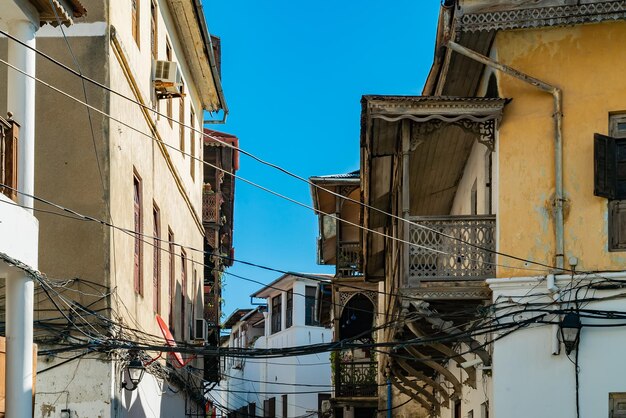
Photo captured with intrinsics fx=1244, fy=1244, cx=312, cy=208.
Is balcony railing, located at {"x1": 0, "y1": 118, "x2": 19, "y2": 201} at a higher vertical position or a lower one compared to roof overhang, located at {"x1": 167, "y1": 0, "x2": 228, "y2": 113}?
lower

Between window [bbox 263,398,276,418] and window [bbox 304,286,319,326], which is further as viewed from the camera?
window [bbox 263,398,276,418]

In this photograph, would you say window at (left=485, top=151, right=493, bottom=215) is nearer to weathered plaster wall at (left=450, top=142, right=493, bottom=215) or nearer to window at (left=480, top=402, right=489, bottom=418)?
weathered plaster wall at (left=450, top=142, right=493, bottom=215)

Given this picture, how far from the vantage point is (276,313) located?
5416 cm

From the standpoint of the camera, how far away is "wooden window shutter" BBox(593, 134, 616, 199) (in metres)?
15.8

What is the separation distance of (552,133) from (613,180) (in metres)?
0.99

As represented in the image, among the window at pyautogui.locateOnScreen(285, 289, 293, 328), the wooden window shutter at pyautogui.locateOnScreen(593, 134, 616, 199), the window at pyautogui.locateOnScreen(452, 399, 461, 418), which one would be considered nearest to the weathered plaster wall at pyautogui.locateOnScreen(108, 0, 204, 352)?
the window at pyautogui.locateOnScreen(452, 399, 461, 418)

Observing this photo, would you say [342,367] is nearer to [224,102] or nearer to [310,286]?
[224,102]

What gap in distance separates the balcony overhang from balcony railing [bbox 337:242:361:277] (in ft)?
14.3

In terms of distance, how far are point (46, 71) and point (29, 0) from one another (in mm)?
3508

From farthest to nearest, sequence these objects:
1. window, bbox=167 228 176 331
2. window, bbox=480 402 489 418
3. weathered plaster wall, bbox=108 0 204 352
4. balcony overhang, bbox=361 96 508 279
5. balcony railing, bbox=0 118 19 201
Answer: window, bbox=167 228 176 331 < window, bbox=480 402 489 418 < weathered plaster wall, bbox=108 0 204 352 < balcony overhang, bbox=361 96 508 279 < balcony railing, bbox=0 118 19 201

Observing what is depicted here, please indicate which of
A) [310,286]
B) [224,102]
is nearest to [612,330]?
[224,102]

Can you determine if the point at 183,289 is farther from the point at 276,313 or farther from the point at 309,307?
the point at 276,313

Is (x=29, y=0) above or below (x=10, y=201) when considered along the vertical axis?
above

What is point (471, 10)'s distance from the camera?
634 inches
